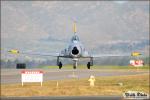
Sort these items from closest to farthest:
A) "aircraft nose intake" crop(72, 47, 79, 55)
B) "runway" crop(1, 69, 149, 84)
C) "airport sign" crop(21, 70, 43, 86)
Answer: "aircraft nose intake" crop(72, 47, 79, 55) → "airport sign" crop(21, 70, 43, 86) → "runway" crop(1, 69, 149, 84)

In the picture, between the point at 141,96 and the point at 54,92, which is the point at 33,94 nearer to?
the point at 54,92

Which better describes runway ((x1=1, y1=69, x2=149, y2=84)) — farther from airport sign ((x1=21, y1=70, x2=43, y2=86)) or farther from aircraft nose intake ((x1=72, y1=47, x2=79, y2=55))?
aircraft nose intake ((x1=72, y1=47, x2=79, y2=55))

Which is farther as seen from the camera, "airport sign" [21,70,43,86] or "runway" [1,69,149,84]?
"runway" [1,69,149,84]

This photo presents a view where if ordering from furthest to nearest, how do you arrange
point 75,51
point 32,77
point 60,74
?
point 60,74 < point 32,77 < point 75,51

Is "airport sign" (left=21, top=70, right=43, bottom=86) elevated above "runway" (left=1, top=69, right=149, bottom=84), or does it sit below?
above

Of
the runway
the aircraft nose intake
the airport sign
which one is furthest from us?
the runway

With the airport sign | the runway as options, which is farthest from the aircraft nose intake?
the runway

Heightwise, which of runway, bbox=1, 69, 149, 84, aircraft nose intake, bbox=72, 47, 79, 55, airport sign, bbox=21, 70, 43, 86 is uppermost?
aircraft nose intake, bbox=72, 47, 79, 55

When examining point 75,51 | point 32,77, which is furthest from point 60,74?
point 75,51

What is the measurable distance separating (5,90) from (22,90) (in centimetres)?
252

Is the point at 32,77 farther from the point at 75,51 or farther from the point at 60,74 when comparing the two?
the point at 60,74

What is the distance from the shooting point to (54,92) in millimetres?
67750

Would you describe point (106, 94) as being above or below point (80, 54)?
below

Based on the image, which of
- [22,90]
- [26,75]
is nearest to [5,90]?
[22,90]
